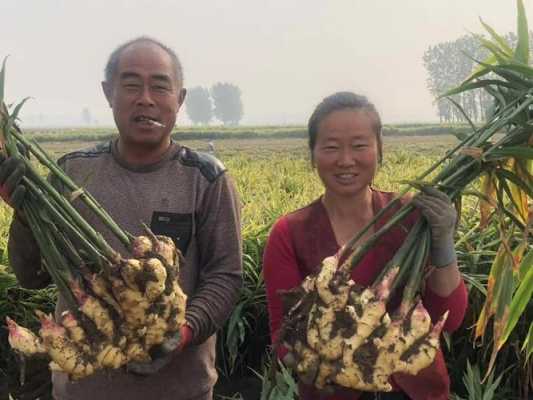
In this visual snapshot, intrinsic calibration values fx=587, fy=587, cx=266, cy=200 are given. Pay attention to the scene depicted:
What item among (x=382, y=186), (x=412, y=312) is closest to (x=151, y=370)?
(x=412, y=312)

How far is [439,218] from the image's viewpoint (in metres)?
Answer: 1.25

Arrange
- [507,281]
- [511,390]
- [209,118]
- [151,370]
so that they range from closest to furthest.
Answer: [151,370], [507,281], [511,390], [209,118]

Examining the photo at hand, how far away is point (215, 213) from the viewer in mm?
1558

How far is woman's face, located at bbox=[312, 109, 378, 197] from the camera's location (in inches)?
57.3

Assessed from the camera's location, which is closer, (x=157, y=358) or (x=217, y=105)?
(x=157, y=358)

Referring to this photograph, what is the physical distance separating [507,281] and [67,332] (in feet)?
3.38

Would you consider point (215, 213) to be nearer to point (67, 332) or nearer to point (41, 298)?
point (67, 332)

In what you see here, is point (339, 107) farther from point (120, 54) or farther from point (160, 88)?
point (120, 54)

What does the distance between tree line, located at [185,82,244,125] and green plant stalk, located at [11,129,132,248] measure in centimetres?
10263

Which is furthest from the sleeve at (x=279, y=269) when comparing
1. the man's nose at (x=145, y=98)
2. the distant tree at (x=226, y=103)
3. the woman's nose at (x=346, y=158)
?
the distant tree at (x=226, y=103)

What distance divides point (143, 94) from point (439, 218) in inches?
30.8

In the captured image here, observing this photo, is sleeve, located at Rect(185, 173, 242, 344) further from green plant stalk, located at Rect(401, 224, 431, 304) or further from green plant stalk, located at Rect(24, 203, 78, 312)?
green plant stalk, located at Rect(401, 224, 431, 304)

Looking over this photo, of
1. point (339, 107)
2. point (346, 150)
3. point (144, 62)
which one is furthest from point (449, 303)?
point (144, 62)

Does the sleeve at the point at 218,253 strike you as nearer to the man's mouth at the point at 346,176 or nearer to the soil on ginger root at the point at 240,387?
the man's mouth at the point at 346,176
